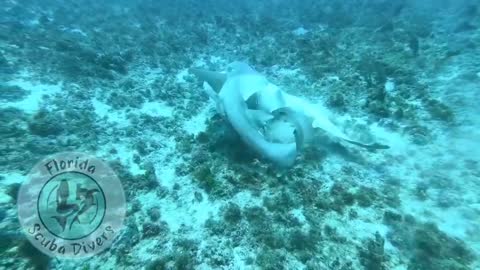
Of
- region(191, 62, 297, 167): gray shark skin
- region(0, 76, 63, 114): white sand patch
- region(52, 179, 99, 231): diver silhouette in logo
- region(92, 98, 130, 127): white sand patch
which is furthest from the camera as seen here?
region(92, 98, 130, 127): white sand patch

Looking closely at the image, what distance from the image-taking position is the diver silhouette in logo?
4.86 m

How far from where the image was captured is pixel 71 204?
5.08m

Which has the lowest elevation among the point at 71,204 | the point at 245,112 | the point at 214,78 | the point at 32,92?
the point at 71,204

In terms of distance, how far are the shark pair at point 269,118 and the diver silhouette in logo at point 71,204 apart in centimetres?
305

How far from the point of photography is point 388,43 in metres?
10.7

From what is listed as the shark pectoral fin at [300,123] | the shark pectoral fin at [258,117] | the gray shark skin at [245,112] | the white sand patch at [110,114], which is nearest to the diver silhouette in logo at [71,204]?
the white sand patch at [110,114]

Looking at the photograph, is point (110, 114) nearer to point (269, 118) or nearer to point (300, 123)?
point (269, 118)

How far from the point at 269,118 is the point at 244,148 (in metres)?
0.86

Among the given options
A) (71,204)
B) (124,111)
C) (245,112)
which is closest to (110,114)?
(124,111)

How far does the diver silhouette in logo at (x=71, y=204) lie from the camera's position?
191 inches

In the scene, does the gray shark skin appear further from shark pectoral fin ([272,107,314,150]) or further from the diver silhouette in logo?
the diver silhouette in logo

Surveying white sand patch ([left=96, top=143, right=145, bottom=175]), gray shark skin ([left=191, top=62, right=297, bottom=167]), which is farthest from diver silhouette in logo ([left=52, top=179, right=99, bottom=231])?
gray shark skin ([left=191, top=62, right=297, bottom=167])

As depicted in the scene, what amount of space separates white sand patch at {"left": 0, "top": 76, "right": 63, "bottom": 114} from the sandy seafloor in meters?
0.05

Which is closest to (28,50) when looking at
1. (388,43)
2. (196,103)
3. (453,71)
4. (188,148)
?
(196,103)
